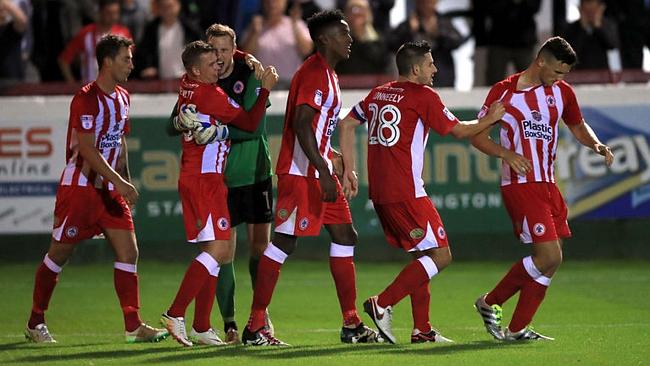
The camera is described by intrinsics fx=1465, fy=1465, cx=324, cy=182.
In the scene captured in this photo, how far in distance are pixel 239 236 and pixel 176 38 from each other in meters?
2.46

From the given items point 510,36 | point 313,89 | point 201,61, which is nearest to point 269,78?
point 313,89

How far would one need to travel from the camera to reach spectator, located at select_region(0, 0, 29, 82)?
659 inches

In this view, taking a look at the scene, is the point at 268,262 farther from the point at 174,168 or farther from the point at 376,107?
the point at 174,168

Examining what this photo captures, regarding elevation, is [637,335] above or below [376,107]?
below

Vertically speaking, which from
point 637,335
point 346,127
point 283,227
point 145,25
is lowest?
point 637,335

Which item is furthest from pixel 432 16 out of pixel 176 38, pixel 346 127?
pixel 346 127

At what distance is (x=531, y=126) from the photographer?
32.9 feet

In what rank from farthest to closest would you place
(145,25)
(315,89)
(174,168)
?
(145,25), (174,168), (315,89)

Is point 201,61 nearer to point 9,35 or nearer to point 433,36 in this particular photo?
point 9,35

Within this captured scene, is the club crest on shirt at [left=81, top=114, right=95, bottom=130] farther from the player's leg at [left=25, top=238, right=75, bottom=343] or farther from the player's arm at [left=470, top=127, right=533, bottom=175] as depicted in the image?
the player's arm at [left=470, top=127, right=533, bottom=175]

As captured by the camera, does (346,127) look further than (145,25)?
No

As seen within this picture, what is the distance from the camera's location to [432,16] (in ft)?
56.7

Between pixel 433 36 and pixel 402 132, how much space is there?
756cm

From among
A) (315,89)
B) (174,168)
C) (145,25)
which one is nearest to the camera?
(315,89)
